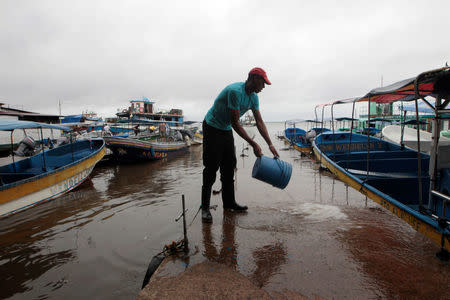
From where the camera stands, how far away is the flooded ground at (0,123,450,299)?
78.1 inches

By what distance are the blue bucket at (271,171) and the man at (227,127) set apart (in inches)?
5.2

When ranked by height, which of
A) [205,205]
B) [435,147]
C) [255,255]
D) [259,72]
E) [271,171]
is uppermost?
[259,72]

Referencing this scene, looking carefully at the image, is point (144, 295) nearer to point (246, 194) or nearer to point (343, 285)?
point (343, 285)

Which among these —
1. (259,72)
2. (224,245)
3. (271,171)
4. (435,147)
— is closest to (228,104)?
(259,72)

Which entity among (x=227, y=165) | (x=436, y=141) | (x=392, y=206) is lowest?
(x=392, y=206)

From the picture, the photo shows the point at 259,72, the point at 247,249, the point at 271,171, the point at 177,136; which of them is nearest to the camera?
the point at 247,249

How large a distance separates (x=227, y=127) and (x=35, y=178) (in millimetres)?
5337

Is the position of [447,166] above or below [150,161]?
above

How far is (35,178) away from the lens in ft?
17.6

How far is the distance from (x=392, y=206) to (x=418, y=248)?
1.65 feet

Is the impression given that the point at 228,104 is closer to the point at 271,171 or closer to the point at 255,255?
the point at 271,171

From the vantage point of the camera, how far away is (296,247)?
253 cm

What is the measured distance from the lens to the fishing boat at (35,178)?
15.8 feet

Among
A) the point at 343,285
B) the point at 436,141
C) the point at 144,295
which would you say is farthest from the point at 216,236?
the point at 436,141
